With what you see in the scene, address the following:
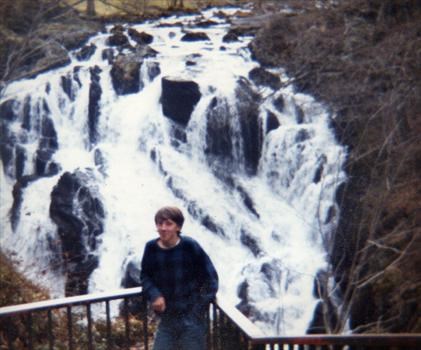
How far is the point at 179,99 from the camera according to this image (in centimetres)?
1517

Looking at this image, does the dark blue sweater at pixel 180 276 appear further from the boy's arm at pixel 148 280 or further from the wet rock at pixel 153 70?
the wet rock at pixel 153 70

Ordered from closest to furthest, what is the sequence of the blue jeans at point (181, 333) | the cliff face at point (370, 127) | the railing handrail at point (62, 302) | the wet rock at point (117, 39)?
the railing handrail at point (62, 302) → the blue jeans at point (181, 333) → the cliff face at point (370, 127) → the wet rock at point (117, 39)

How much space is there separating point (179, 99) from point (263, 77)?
219cm

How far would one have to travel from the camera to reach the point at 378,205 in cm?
1116

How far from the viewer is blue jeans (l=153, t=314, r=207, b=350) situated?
10.7 ft

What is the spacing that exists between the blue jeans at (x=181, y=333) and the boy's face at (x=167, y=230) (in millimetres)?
408

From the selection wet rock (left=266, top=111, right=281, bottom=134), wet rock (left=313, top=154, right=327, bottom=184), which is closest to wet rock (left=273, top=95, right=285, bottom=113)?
wet rock (left=266, top=111, right=281, bottom=134)

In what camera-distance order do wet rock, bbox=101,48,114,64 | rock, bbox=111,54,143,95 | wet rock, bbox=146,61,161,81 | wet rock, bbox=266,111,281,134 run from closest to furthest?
wet rock, bbox=266,111,281,134 < rock, bbox=111,54,143,95 < wet rock, bbox=146,61,161,81 < wet rock, bbox=101,48,114,64

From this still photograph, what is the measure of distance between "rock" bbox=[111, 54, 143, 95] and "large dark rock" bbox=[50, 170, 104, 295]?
2.71m

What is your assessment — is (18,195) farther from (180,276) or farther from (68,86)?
(180,276)

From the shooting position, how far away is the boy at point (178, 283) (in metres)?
3.22

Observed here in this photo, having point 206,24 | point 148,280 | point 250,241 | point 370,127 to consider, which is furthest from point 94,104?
point 148,280

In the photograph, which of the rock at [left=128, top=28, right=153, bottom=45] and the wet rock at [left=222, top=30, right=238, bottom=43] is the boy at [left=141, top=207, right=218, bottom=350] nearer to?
the rock at [left=128, top=28, right=153, bottom=45]

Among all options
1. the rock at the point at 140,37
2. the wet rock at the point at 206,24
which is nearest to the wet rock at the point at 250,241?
the rock at the point at 140,37
